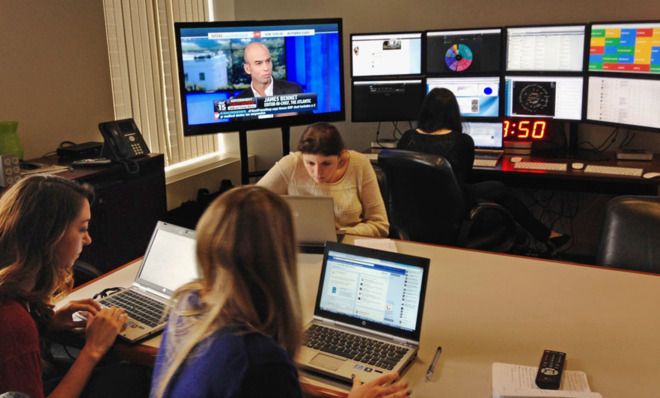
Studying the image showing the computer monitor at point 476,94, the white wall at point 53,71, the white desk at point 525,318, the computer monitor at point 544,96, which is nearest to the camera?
the white desk at point 525,318

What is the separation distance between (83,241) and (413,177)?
1693 millimetres

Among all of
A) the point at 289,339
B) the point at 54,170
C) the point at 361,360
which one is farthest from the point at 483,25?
the point at 289,339

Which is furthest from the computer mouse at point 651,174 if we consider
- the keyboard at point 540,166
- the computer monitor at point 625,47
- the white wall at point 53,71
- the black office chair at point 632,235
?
the white wall at point 53,71

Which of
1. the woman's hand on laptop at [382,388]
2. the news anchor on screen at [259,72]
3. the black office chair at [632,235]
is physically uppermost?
the news anchor on screen at [259,72]

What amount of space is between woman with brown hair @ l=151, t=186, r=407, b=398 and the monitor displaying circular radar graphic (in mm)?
3184

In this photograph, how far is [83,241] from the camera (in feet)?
6.12

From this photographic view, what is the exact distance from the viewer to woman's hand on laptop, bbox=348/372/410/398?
4.86 ft

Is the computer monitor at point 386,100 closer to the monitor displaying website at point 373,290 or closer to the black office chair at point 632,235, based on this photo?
the black office chair at point 632,235

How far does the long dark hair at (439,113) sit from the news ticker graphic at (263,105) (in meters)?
0.86

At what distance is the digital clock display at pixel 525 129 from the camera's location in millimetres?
4164

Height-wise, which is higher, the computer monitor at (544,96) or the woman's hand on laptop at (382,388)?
Answer: the computer monitor at (544,96)

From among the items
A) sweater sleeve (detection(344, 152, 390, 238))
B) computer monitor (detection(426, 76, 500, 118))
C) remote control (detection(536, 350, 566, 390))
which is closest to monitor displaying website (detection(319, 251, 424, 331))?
remote control (detection(536, 350, 566, 390))

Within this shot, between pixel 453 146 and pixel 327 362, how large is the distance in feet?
6.84

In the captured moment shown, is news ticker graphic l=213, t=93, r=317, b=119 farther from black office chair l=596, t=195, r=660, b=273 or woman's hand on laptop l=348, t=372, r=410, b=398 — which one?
woman's hand on laptop l=348, t=372, r=410, b=398
